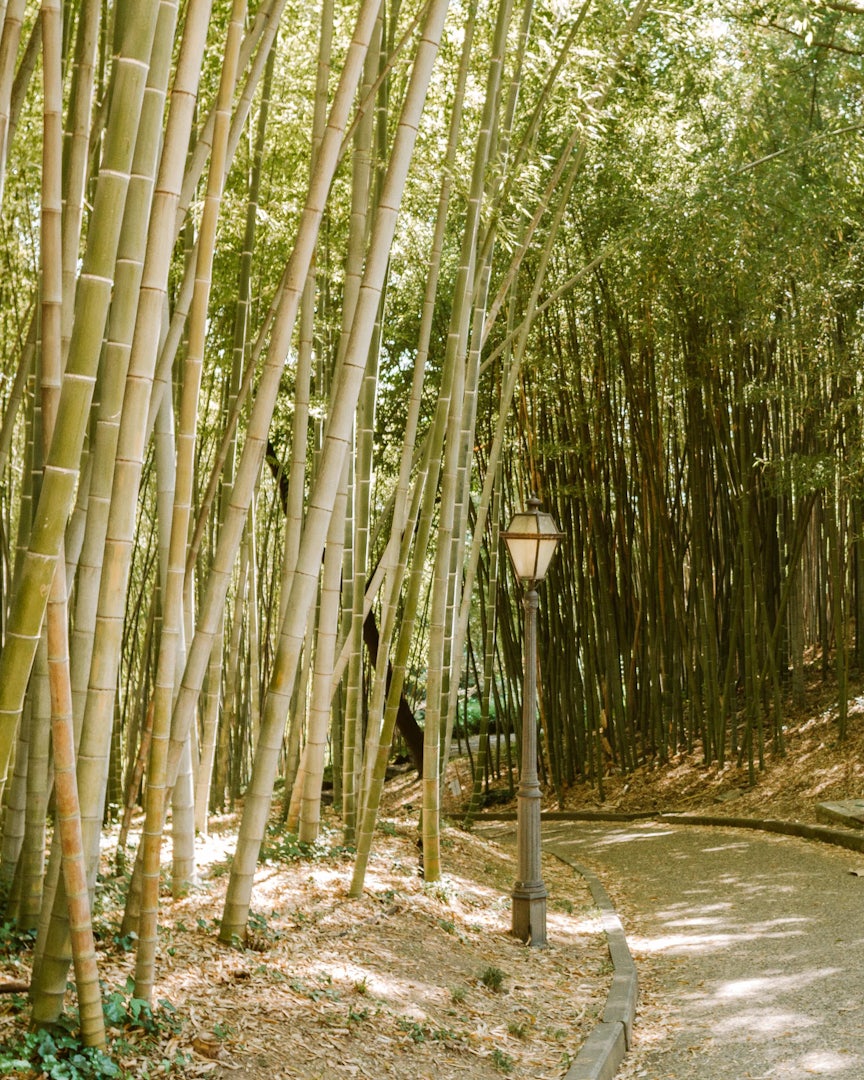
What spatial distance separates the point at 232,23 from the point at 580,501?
22.2 ft

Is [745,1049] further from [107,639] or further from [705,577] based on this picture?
[705,577]

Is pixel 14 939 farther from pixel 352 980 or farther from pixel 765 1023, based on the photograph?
pixel 765 1023

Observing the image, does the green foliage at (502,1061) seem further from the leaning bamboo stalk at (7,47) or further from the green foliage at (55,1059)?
the leaning bamboo stalk at (7,47)

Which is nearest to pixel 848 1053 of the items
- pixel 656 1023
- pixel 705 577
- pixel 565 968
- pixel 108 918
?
pixel 656 1023

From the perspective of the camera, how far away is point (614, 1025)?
10.5 ft

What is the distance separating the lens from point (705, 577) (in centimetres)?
813

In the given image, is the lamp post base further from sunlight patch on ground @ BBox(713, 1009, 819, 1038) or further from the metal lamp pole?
sunlight patch on ground @ BBox(713, 1009, 819, 1038)

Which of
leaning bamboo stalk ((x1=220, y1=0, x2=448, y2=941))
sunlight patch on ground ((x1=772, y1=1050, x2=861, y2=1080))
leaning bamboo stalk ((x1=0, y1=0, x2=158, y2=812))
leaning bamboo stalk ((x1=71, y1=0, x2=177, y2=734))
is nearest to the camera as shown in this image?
leaning bamboo stalk ((x1=0, y1=0, x2=158, y2=812))

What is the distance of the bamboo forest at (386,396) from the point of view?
6.85 ft

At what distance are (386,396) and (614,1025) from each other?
221 inches

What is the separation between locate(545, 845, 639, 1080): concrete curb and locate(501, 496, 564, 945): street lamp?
34 centimetres

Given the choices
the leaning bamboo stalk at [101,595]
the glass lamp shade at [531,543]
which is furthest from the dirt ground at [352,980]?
the glass lamp shade at [531,543]

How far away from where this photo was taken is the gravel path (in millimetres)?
2984

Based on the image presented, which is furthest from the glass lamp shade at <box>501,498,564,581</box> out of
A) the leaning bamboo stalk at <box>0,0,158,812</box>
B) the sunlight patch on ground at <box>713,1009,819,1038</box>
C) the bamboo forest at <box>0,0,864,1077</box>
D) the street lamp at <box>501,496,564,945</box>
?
the leaning bamboo stalk at <box>0,0,158,812</box>
